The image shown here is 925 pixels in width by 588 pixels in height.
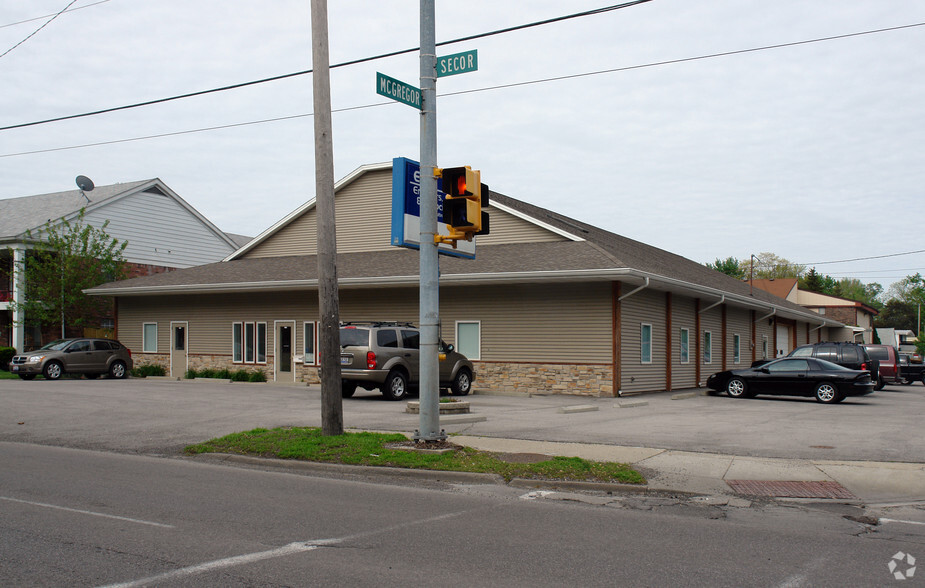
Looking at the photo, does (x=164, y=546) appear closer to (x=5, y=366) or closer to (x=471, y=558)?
(x=471, y=558)

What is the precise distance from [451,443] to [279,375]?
18178 mm

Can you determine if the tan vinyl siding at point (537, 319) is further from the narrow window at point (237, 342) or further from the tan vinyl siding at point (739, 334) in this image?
the tan vinyl siding at point (739, 334)

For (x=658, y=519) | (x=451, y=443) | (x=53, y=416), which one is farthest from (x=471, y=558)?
(x=53, y=416)

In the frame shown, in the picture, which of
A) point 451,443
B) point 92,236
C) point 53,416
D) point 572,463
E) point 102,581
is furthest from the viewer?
point 92,236

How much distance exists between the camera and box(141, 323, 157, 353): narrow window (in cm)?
3219

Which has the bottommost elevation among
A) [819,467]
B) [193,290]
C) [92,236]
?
[819,467]

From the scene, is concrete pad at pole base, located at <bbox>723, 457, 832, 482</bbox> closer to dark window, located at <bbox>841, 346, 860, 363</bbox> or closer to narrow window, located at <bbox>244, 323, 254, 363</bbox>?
dark window, located at <bbox>841, 346, 860, 363</bbox>

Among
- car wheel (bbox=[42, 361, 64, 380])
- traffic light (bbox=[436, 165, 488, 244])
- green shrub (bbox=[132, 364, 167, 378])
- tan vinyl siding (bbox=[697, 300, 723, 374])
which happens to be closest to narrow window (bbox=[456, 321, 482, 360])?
tan vinyl siding (bbox=[697, 300, 723, 374])

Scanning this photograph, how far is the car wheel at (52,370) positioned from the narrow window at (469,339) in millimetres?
15246

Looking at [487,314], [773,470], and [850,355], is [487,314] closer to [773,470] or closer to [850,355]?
[850,355]

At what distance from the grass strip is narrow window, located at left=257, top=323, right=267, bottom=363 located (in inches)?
648

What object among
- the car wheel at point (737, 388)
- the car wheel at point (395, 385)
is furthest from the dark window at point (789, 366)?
the car wheel at point (395, 385)

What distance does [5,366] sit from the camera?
34156mm

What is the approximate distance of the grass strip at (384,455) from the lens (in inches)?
388
